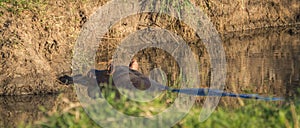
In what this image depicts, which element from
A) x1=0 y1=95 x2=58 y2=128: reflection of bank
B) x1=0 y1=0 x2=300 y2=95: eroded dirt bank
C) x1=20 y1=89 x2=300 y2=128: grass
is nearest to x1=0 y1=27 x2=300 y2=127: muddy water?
x1=0 y1=95 x2=58 y2=128: reflection of bank

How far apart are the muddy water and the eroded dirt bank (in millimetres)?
515

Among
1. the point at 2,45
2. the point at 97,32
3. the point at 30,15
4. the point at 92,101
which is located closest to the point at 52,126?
the point at 92,101

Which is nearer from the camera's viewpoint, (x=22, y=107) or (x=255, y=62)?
(x=22, y=107)

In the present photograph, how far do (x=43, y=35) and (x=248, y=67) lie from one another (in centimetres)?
486

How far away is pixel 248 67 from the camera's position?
13875 mm

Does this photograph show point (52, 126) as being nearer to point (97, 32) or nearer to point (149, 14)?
point (97, 32)

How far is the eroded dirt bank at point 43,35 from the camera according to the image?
12633 millimetres

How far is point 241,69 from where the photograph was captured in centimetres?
1366

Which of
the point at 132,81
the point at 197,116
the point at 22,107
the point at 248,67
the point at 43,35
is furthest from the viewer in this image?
the point at 43,35

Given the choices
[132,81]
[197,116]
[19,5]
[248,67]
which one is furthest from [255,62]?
[197,116]

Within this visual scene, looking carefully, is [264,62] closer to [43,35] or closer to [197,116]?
[43,35]

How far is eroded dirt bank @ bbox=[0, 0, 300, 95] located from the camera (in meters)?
12.6

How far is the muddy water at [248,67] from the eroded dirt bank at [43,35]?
0.51 m

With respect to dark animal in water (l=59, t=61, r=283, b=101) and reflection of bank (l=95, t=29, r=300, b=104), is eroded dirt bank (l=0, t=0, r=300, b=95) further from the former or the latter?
reflection of bank (l=95, t=29, r=300, b=104)
